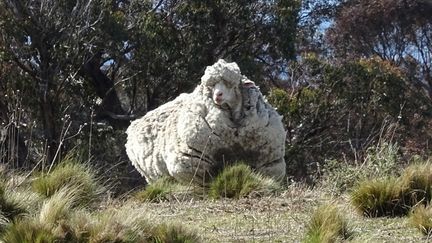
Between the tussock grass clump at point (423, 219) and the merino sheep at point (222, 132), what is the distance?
3321 millimetres

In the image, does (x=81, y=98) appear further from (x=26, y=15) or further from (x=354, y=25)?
(x=354, y=25)

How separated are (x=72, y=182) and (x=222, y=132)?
226cm

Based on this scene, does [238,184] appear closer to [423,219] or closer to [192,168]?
[192,168]

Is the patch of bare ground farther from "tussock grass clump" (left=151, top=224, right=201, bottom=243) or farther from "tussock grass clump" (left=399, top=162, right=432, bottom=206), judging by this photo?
"tussock grass clump" (left=399, top=162, right=432, bottom=206)

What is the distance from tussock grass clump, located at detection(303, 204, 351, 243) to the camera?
557 centimetres

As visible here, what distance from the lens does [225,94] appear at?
942 centimetres

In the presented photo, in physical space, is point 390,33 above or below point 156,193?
above

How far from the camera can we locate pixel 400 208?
6961mm

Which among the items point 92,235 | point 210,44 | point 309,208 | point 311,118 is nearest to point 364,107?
point 311,118

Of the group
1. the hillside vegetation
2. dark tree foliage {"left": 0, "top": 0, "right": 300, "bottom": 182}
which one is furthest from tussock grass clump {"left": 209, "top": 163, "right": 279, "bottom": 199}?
dark tree foliage {"left": 0, "top": 0, "right": 300, "bottom": 182}

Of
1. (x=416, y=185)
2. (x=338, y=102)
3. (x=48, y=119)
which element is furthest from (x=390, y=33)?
(x=416, y=185)

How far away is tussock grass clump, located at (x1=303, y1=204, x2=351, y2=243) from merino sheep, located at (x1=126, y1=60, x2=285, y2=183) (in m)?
3.39

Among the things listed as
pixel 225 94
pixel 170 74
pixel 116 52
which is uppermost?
pixel 116 52

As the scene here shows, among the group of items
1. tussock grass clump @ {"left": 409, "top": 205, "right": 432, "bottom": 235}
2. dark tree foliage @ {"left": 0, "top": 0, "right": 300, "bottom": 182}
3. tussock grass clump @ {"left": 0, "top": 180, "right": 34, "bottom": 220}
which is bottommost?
tussock grass clump @ {"left": 409, "top": 205, "right": 432, "bottom": 235}
